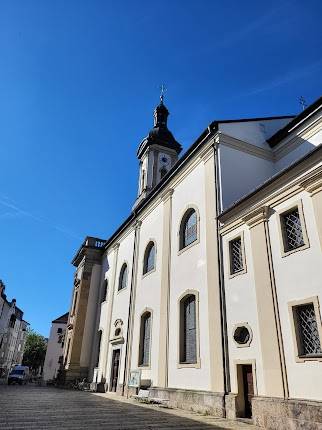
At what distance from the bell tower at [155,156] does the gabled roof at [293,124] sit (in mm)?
15004

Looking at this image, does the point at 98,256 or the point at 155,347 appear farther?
the point at 98,256

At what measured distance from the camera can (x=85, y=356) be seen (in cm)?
2458

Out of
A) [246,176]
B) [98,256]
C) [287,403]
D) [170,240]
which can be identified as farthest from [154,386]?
[98,256]

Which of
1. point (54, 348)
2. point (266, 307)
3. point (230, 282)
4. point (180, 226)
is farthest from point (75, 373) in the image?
point (54, 348)

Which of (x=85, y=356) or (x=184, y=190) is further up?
(x=184, y=190)

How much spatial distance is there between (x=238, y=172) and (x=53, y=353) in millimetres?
42430

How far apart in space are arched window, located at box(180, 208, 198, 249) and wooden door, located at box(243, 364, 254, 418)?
18.1 ft

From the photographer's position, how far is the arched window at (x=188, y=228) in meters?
14.4

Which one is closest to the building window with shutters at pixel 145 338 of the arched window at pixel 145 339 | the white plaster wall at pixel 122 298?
the arched window at pixel 145 339

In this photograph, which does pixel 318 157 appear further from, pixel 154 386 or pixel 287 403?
pixel 154 386

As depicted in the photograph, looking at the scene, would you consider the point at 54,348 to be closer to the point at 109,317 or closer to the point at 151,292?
the point at 109,317

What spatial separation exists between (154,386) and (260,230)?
27.4ft

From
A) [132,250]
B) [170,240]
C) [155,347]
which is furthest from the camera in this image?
[132,250]

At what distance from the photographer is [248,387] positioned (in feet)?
31.5
